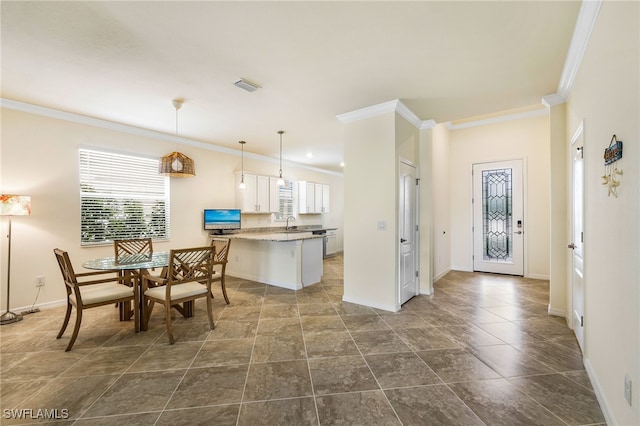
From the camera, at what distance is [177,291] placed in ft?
9.87

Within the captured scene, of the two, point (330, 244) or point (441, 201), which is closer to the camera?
point (441, 201)

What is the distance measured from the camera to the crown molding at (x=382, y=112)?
3.56 metres

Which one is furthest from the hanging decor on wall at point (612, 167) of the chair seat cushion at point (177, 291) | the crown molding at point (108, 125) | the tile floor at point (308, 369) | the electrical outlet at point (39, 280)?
the electrical outlet at point (39, 280)

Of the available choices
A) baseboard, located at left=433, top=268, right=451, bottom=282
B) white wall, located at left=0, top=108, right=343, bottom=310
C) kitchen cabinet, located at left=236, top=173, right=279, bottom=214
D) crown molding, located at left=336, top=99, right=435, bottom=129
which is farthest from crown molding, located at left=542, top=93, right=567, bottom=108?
white wall, located at left=0, top=108, right=343, bottom=310

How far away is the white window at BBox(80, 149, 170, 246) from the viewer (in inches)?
166

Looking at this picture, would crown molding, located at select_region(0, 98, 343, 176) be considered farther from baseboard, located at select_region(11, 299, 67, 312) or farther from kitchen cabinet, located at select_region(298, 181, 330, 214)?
baseboard, located at select_region(11, 299, 67, 312)

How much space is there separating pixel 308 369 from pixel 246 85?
2.95 metres

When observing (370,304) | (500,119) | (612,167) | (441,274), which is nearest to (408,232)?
(370,304)

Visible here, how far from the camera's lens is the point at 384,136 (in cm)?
366

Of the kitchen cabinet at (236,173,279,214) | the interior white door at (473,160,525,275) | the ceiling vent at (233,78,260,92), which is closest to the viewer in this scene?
the ceiling vent at (233,78,260,92)

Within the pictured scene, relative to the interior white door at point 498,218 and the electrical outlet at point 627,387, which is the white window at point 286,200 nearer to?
the interior white door at point 498,218

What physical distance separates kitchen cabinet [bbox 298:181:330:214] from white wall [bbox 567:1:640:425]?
6.25 m

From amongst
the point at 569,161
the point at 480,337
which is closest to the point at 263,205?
the point at 480,337

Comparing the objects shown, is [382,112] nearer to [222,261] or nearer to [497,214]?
[222,261]
